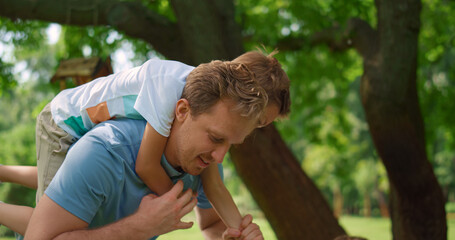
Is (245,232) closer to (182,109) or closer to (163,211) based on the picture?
(163,211)

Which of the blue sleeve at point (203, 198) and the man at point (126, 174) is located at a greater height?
the man at point (126, 174)

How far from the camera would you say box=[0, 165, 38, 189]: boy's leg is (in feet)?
8.80

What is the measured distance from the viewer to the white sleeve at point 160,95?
209cm

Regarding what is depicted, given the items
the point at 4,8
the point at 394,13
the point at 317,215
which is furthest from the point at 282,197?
the point at 4,8

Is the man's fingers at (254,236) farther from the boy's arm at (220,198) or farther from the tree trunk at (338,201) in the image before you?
the tree trunk at (338,201)

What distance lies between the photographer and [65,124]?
7.34 feet

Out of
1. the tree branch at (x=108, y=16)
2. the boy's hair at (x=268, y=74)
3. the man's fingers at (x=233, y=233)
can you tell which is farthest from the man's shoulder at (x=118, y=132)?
the tree branch at (x=108, y=16)

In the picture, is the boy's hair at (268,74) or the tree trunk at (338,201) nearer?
the boy's hair at (268,74)

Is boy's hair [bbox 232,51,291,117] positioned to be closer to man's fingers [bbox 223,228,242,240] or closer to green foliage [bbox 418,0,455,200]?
man's fingers [bbox 223,228,242,240]

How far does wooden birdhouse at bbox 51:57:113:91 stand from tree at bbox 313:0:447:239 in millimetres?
2399

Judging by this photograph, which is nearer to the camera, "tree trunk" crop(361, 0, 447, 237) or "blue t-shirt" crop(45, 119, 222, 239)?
"blue t-shirt" crop(45, 119, 222, 239)

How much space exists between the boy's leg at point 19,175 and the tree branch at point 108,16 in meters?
2.40

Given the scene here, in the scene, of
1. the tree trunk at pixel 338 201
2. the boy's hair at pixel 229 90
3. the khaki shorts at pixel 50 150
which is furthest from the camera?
the tree trunk at pixel 338 201

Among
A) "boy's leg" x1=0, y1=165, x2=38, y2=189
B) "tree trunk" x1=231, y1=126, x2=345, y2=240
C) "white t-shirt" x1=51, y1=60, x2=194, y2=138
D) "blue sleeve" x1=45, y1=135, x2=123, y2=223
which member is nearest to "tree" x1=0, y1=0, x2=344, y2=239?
"tree trunk" x1=231, y1=126, x2=345, y2=240
